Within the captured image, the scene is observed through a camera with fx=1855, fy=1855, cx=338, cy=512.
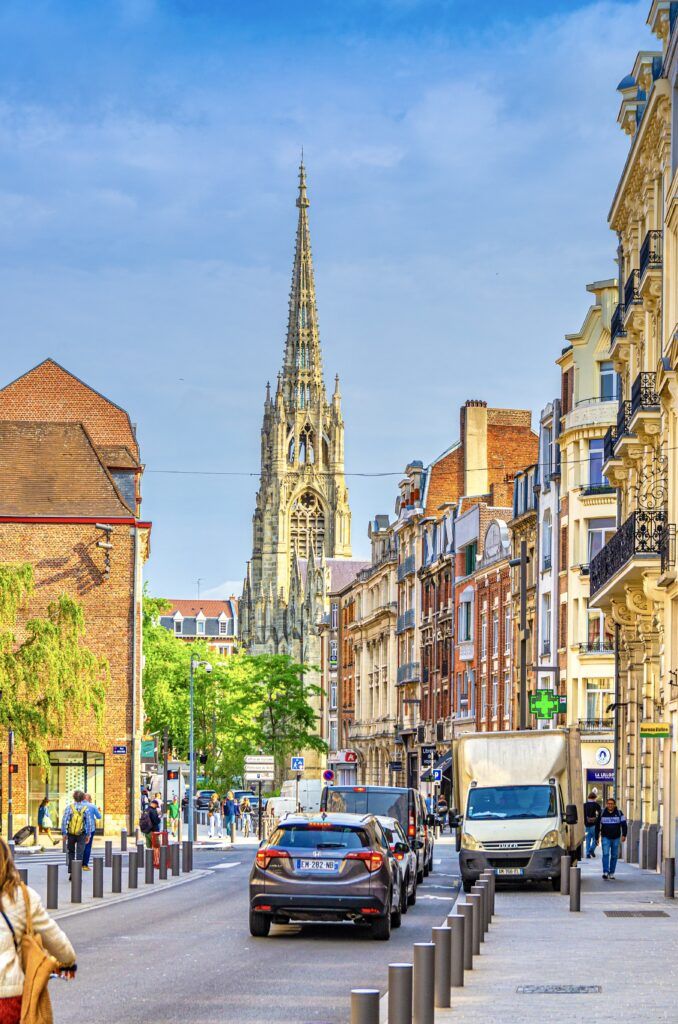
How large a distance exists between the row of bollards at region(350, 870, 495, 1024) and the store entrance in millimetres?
38406

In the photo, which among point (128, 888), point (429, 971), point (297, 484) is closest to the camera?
point (429, 971)

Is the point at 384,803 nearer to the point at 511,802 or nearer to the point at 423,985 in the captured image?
the point at 511,802

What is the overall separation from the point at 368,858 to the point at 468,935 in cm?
425

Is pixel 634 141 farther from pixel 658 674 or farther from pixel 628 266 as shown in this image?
pixel 658 674

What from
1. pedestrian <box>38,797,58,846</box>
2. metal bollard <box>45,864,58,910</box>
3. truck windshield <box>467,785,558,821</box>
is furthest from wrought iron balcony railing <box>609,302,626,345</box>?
pedestrian <box>38,797,58,846</box>

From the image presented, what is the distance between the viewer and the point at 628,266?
43.9 meters

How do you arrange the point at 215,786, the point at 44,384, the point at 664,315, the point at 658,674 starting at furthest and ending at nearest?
1. the point at 215,786
2. the point at 44,384
3. the point at 658,674
4. the point at 664,315

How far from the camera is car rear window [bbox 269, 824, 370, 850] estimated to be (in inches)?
822

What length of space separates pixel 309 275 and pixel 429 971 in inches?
7280

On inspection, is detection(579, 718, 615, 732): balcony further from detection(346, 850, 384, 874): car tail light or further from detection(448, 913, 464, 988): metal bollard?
detection(448, 913, 464, 988): metal bollard

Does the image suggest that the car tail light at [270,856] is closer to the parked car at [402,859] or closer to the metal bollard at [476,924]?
the parked car at [402,859]

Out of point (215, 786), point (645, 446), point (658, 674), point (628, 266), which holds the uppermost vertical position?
point (628, 266)

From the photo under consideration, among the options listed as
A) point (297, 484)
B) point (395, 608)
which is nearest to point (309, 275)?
point (297, 484)

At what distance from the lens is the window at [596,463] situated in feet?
197
